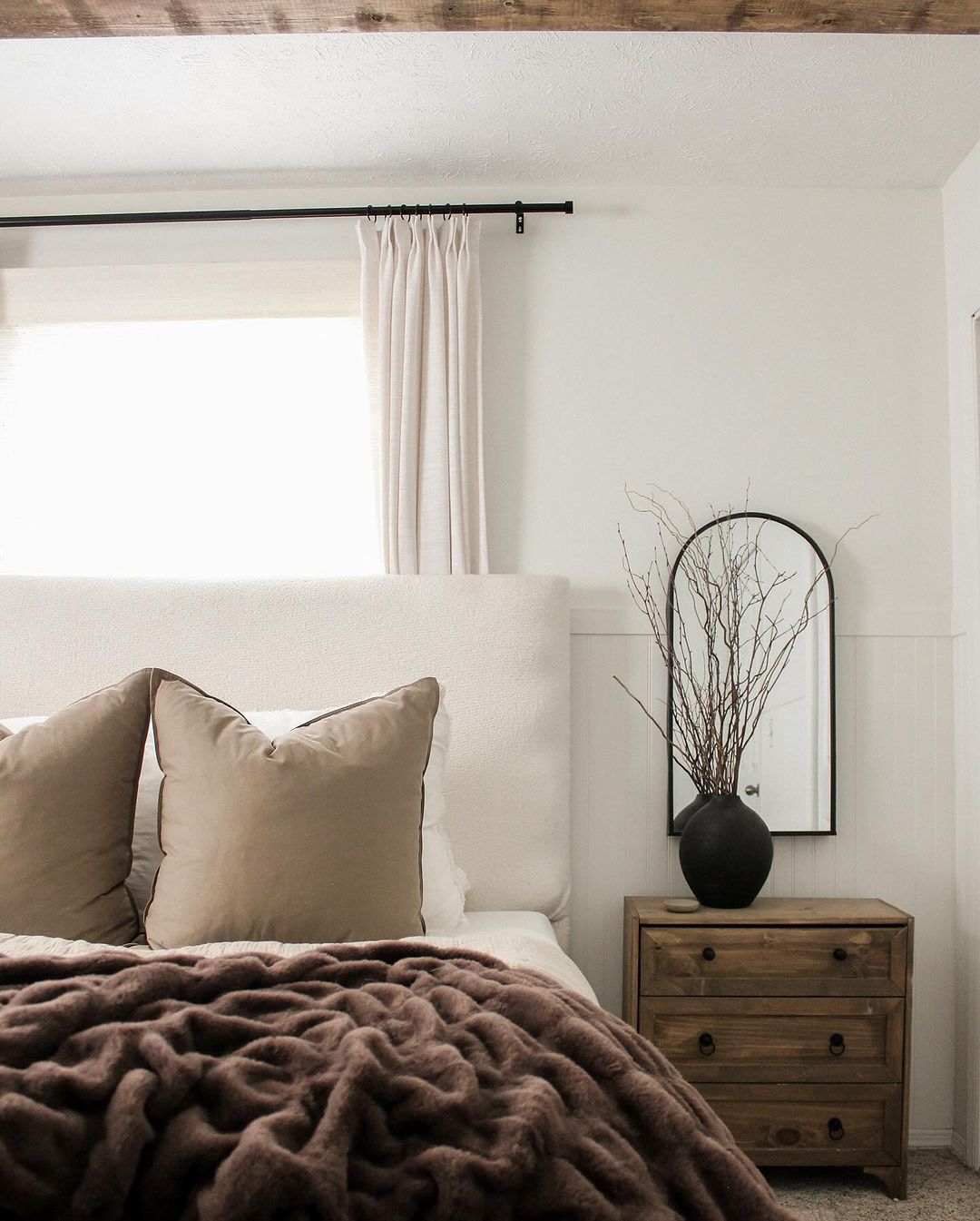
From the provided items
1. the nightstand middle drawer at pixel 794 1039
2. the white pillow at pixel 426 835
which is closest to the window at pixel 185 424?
the white pillow at pixel 426 835

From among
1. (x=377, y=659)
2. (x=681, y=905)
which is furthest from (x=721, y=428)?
(x=681, y=905)

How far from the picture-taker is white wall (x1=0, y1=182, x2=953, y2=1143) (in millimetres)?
2879

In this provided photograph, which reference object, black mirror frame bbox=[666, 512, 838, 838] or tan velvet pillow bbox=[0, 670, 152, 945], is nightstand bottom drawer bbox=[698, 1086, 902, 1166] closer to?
black mirror frame bbox=[666, 512, 838, 838]

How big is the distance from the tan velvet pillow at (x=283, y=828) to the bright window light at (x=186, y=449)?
100cm

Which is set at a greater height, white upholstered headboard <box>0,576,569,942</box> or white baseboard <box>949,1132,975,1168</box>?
white upholstered headboard <box>0,576,569,942</box>

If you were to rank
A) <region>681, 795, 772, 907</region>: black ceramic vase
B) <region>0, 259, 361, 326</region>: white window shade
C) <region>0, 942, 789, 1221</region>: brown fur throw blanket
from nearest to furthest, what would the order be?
<region>0, 942, 789, 1221</region>: brown fur throw blanket
<region>681, 795, 772, 907</region>: black ceramic vase
<region>0, 259, 361, 326</region>: white window shade

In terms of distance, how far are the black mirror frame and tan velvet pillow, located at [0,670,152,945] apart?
56.8 inches

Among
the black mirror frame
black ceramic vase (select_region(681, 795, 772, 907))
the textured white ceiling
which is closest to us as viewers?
the textured white ceiling

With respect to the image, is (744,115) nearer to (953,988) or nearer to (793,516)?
(793,516)

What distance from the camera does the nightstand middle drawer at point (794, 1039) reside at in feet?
8.05

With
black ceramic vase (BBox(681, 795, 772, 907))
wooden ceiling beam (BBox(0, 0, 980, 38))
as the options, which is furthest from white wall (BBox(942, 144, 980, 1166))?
wooden ceiling beam (BBox(0, 0, 980, 38))

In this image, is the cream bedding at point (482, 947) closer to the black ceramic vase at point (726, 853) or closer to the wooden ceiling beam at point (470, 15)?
the black ceramic vase at point (726, 853)

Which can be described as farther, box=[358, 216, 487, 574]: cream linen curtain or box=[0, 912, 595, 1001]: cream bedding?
box=[358, 216, 487, 574]: cream linen curtain

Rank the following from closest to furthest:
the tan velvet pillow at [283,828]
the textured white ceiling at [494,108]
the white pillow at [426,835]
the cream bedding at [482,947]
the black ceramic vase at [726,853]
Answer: the cream bedding at [482,947]
the tan velvet pillow at [283,828]
the white pillow at [426,835]
the textured white ceiling at [494,108]
the black ceramic vase at [726,853]
